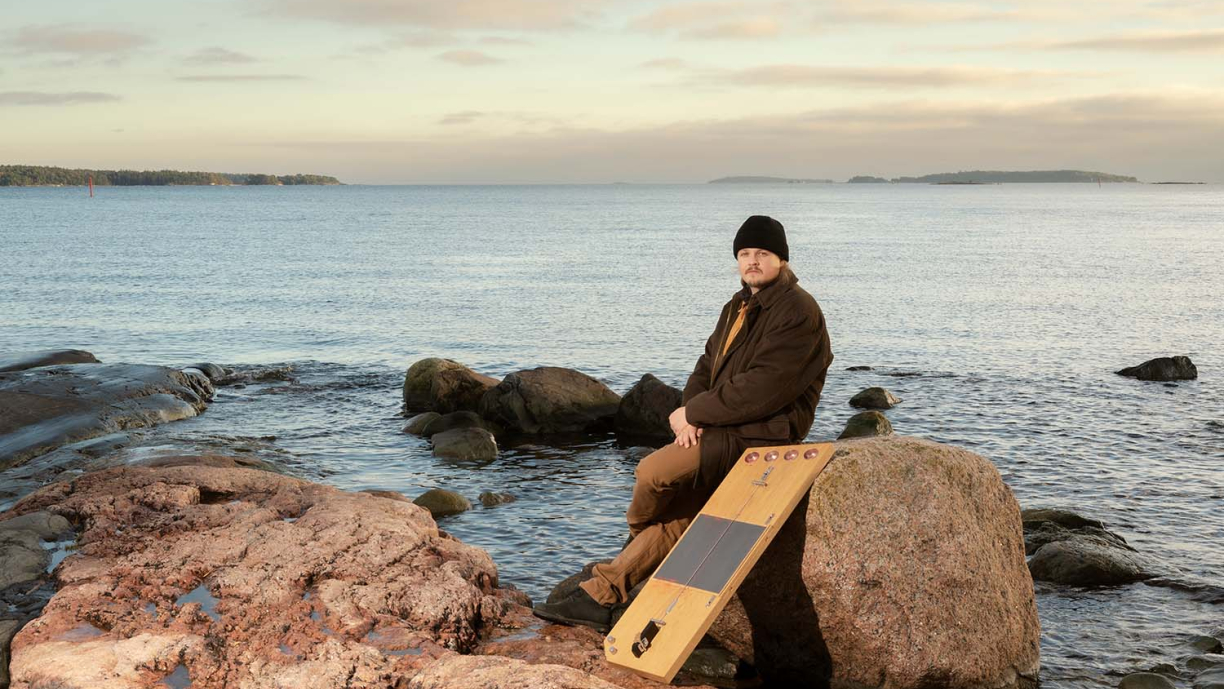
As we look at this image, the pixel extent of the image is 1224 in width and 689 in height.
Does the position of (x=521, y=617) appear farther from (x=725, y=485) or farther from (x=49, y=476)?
(x=49, y=476)

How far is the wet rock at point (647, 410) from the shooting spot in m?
20.3

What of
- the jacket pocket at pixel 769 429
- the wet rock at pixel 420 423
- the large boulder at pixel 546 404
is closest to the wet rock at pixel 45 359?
the wet rock at pixel 420 423

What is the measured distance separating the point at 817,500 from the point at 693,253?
66.0 meters

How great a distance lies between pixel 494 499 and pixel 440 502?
96cm

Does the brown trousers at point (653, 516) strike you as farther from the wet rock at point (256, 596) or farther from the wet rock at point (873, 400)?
the wet rock at point (873, 400)

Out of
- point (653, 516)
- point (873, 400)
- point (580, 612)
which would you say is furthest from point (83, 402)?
point (873, 400)

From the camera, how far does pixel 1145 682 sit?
Answer: 30.6 ft

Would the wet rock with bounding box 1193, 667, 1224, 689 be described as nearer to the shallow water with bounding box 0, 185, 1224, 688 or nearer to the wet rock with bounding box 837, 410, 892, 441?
the shallow water with bounding box 0, 185, 1224, 688

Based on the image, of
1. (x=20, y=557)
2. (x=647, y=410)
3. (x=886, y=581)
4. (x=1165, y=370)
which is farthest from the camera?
(x=1165, y=370)

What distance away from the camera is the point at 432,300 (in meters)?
45.0

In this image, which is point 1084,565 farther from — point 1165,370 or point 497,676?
point 1165,370

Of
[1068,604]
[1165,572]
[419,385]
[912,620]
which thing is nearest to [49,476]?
[419,385]

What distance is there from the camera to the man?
7.65m

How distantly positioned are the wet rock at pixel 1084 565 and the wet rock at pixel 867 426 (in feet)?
21.7
